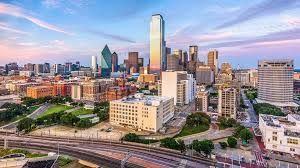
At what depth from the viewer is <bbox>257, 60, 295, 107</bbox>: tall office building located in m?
88.4

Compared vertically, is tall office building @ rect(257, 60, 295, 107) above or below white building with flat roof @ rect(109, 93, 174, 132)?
above

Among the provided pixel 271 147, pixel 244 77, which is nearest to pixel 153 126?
pixel 271 147

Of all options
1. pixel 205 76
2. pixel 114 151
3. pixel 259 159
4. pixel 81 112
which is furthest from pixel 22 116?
pixel 205 76

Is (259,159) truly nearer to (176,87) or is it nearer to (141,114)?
(141,114)

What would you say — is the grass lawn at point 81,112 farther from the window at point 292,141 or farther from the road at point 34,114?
the window at point 292,141

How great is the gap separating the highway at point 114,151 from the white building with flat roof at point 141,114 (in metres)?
12.3

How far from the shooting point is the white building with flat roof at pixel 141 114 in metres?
58.9

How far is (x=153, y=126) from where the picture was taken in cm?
5872

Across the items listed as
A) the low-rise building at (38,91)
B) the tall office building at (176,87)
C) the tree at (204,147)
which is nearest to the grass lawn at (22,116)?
the low-rise building at (38,91)

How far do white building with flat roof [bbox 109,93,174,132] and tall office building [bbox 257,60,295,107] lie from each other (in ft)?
160

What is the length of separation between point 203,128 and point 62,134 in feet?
119

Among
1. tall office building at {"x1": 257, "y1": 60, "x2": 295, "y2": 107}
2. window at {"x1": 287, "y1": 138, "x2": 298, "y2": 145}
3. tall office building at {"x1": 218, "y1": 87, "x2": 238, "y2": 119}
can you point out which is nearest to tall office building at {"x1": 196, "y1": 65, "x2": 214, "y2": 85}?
tall office building at {"x1": 257, "y1": 60, "x2": 295, "y2": 107}

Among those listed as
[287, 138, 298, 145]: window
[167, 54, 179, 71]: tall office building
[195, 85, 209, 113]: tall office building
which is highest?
[167, 54, 179, 71]: tall office building

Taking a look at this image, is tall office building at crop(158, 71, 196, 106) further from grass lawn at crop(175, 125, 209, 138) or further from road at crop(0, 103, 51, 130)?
road at crop(0, 103, 51, 130)
